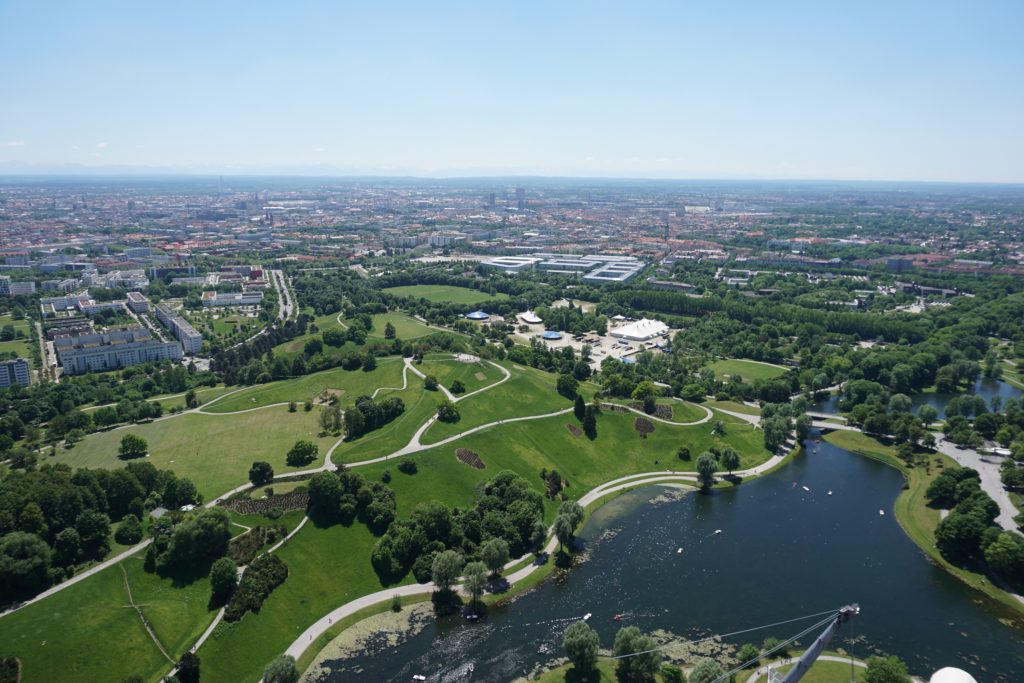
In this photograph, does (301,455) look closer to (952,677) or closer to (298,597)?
(298,597)

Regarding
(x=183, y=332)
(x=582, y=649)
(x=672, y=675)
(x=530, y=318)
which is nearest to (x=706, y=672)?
(x=672, y=675)

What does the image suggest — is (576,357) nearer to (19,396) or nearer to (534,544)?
(534,544)

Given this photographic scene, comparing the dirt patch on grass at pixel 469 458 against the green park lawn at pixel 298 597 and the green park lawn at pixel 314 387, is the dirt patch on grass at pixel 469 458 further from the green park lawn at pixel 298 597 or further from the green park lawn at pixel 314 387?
the green park lawn at pixel 314 387

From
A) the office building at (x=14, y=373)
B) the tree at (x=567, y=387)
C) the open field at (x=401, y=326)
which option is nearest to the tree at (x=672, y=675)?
the tree at (x=567, y=387)

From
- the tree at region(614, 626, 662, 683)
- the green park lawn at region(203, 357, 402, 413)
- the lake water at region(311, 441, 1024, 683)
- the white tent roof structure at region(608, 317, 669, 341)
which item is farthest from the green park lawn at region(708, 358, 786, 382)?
the tree at region(614, 626, 662, 683)

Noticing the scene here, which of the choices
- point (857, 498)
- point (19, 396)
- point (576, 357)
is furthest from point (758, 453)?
point (19, 396)
